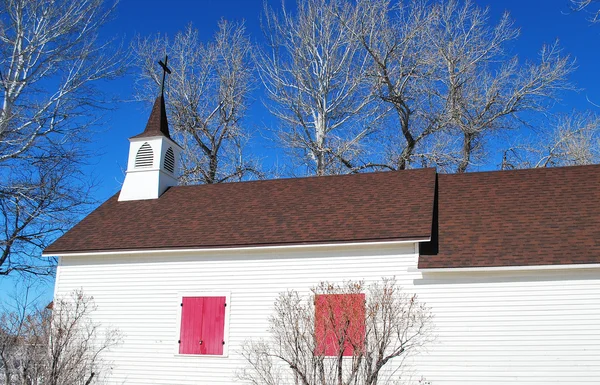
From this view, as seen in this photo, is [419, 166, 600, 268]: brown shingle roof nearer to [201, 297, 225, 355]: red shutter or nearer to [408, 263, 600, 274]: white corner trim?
[408, 263, 600, 274]: white corner trim

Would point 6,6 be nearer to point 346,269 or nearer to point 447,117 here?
point 346,269

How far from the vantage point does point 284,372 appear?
12.3 metres

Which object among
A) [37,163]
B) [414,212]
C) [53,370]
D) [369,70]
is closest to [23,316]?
[53,370]

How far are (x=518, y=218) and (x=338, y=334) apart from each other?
5480mm

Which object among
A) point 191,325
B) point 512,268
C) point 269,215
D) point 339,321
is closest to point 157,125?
point 269,215

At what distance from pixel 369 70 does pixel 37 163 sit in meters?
14.0

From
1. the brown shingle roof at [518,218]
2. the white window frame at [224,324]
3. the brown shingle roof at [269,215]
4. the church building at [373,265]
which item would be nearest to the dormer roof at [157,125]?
the brown shingle roof at [269,215]

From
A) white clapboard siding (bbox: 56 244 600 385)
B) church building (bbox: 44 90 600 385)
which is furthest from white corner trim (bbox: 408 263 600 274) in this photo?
white clapboard siding (bbox: 56 244 600 385)

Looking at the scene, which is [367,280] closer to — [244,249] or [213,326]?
[244,249]

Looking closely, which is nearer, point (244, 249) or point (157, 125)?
point (244, 249)

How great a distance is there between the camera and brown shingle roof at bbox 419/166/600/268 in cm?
1136

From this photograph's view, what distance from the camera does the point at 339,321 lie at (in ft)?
33.5

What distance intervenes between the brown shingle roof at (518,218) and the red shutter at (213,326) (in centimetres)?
460

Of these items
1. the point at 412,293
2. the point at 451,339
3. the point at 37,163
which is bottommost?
the point at 451,339
